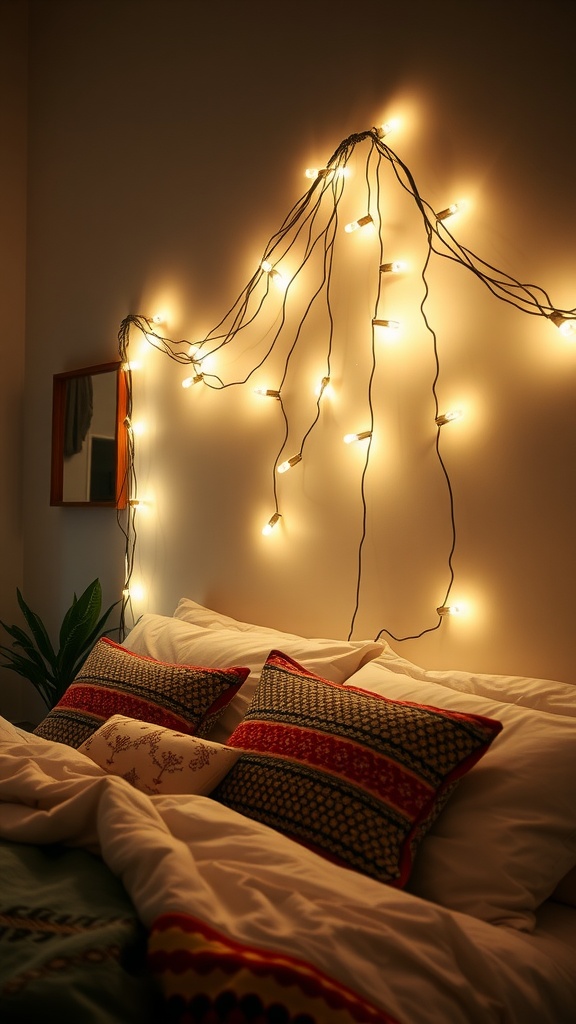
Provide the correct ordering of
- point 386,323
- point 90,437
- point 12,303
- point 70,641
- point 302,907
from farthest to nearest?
point 12,303 → point 90,437 → point 70,641 → point 386,323 → point 302,907

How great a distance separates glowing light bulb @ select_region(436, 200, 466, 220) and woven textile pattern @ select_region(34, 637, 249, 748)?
1.21 meters

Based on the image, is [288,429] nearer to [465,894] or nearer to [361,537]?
[361,537]

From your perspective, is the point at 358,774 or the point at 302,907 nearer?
the point at 302,907

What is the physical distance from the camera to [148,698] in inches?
66.8

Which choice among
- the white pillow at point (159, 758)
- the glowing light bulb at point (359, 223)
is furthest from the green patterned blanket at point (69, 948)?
the glowing light bulb at point (359, 223)

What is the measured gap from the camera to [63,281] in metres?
3.13

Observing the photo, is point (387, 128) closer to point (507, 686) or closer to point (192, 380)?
point (192, 380)

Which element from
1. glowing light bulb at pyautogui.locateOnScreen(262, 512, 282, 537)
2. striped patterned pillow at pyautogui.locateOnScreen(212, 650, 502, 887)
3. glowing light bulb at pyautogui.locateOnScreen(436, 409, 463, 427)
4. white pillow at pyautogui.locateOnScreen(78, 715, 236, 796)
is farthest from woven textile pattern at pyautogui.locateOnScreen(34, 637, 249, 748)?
glowing light bulb at pyautogui.locateOnScreen(436, 409, 463, 427)

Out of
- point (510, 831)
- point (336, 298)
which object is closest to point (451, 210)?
point (336, 298)

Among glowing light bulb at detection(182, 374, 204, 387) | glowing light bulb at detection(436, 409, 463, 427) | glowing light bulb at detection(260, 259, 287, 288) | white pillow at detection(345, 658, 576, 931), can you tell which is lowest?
white pillow at detection(345, 658, 576, 931)

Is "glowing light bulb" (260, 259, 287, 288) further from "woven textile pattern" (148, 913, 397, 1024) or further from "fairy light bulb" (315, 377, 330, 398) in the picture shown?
"woven textile pattern" (148, 913, 397, 1024)

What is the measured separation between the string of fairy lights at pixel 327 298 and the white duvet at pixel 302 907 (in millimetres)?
834

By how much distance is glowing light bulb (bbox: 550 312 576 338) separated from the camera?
154 cm

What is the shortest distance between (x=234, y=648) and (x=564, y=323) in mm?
1132
